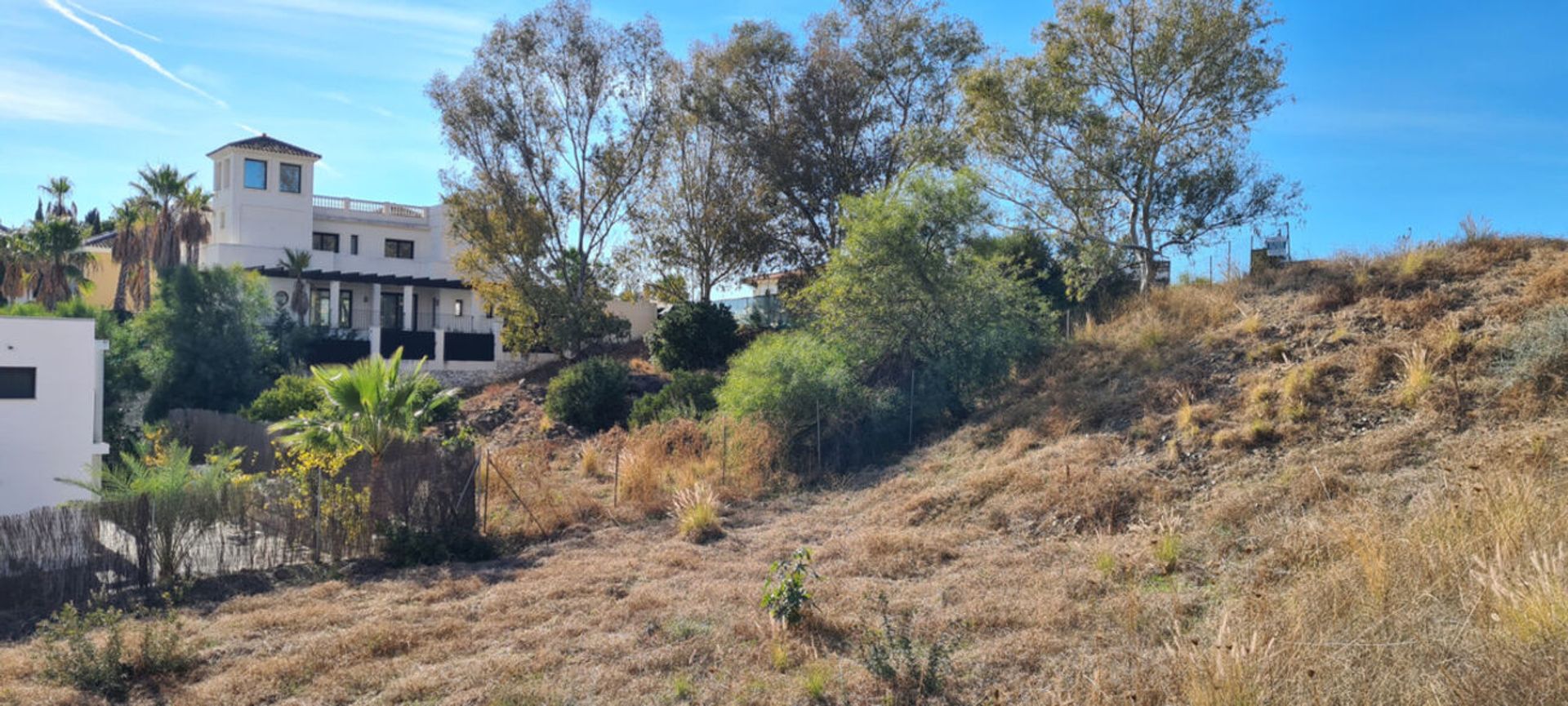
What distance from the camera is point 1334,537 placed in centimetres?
741

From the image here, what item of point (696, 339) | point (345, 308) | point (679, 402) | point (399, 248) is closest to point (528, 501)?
point (679, 402)

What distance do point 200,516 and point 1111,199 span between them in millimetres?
18158

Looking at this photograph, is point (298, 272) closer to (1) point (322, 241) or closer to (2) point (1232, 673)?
(1) point (322, 241)

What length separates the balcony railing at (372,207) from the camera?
135 ft

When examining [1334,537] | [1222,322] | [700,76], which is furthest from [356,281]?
[1334,537]

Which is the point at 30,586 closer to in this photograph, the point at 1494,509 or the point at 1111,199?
the point at 1494,509

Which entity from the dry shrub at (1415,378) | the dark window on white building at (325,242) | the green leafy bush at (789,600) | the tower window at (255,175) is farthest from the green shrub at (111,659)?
the dark window on white building at (325,242)

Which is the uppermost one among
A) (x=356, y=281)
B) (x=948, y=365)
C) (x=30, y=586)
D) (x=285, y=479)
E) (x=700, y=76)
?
(x=700, y=76)

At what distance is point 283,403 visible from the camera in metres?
24.1

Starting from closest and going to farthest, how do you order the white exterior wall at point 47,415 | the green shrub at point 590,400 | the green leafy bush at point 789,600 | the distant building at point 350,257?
the green leafy bush at point 789,600, the white exterior wall at point 47,415, the green shrub at point 590,400, the distant building at point 350,257

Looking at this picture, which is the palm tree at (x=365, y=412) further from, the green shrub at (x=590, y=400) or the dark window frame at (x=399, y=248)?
the dark window frame at (x=399, y=248)

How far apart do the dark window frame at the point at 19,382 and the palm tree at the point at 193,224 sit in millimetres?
24151

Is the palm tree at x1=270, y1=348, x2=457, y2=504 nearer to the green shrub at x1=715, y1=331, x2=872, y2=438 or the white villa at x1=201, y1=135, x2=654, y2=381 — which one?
the green shrub at x1=715, y1=331, x2=872, y2=438

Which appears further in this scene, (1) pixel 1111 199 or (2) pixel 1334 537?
(1) pixel 1111 199
